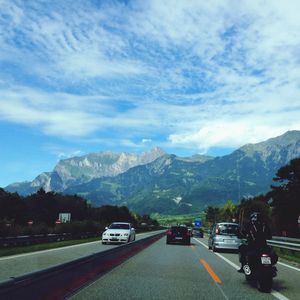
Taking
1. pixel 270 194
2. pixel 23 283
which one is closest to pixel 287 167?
pixel 270 194

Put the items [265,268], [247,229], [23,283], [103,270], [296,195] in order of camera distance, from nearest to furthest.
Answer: [23,283] < [265,268] < [247,229] < [103,270] < [296,195]

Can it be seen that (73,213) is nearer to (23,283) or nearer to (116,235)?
(116,235)

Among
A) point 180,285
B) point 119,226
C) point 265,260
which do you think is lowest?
point 180,285

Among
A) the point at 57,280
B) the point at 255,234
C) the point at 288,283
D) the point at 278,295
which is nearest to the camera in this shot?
the point at 57,280

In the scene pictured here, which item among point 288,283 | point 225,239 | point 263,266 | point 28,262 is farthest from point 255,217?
point 225,239

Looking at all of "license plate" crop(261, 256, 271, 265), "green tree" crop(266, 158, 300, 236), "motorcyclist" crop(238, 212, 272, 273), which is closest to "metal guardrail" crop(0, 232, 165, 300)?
"motorcyclist" crop(238, 212, 272, 273)

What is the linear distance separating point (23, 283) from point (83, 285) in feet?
14.8

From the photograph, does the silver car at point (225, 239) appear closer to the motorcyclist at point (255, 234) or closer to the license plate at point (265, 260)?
the motorcyclist at point (255, 234)

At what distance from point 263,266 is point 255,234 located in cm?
98

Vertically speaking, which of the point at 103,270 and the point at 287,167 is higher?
the point at 287,167

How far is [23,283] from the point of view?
249 inches

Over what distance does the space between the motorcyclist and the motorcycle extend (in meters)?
0.19

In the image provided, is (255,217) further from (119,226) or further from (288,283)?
(119,226)

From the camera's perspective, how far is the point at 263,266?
1059 cm
